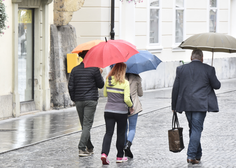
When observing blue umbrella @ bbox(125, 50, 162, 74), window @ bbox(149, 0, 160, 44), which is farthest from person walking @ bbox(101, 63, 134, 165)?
window @ bbox(149, 0, 160, 44)

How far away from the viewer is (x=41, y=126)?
10.7 m

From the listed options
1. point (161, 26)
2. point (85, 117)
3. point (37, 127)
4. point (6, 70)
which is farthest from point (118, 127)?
point (161, 26)

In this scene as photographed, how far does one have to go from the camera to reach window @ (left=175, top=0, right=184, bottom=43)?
2036 centimetres

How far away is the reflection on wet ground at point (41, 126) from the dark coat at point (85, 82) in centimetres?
162

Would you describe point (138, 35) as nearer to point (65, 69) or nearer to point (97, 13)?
point (97, 13)

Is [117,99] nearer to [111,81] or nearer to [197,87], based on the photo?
[111,81]

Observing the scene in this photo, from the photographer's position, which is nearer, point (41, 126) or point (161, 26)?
point (41, 126)

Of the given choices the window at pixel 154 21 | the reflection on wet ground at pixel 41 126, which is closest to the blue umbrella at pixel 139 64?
the reflection on wet ground at pixel 41 126

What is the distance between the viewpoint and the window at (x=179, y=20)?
2036 cm

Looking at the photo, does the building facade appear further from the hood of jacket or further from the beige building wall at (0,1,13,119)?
the hood of jacket

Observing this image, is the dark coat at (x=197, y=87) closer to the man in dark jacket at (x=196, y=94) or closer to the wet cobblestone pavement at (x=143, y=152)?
the man in dark jacket at (x=196, y=94)

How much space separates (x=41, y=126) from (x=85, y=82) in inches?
136

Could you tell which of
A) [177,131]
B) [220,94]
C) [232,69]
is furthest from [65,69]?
[232,69]

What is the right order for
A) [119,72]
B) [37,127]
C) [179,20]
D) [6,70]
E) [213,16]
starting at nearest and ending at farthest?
1. [119,72]
2. [37,127]
3. [6,70]
4. [179,20]
5. [213,16]
